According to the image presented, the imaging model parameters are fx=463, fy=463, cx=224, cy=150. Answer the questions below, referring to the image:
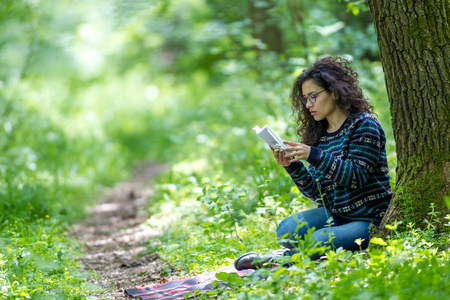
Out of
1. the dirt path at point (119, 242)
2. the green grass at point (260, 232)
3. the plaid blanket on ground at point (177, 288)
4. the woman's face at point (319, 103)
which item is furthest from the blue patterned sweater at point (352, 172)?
the dirt path at point (119, 242)

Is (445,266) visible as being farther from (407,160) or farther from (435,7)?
(435,7)

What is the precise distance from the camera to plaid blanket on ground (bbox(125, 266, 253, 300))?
2.89 m

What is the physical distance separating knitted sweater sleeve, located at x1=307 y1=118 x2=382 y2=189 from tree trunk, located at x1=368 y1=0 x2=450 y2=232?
19 centimetres

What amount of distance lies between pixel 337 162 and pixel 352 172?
0.11 meters

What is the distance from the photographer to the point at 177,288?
9.92ft

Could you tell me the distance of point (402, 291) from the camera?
195 centimetres

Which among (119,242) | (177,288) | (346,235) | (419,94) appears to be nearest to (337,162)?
(346,235)

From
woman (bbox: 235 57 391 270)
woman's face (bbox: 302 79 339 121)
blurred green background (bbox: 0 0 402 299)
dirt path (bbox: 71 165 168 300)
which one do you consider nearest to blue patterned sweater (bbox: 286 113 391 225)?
woman (bbox: 235 57 391 270)

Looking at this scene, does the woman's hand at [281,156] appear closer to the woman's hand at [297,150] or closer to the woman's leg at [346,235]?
the woman's hand at [297,150]

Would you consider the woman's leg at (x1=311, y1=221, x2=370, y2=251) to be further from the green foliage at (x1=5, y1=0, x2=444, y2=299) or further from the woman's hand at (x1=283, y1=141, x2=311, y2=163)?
the woman's hand at (x1=283, y1=141, x2=311, y2=163)

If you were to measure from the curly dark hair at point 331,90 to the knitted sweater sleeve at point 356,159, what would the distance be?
154mm

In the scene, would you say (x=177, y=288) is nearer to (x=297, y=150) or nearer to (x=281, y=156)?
(x=281, y=156)

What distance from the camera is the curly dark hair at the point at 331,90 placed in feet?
9.67

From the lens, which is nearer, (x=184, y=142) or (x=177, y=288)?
(x=177, y=288)
